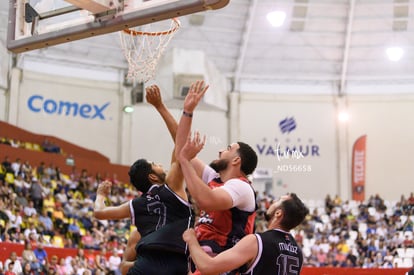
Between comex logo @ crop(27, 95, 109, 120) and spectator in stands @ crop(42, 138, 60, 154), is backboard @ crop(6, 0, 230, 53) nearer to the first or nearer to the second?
spectator in stands @ crop(42, 138, 60, 154)

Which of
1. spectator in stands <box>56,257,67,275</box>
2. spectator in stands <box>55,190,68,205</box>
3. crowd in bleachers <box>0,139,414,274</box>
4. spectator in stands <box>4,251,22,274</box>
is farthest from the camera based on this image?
spectator in stands <box>55,190,68,205</box>

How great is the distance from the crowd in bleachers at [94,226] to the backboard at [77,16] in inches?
338

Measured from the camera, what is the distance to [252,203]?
4.81 metres

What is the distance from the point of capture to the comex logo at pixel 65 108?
25.8 m

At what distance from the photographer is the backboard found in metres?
6.13

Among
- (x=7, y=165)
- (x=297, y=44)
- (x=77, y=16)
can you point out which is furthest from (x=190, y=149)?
(x=297, y=44)

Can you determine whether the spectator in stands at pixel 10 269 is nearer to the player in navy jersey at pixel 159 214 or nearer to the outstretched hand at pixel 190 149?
the player in navy jersey at pixel 159 214

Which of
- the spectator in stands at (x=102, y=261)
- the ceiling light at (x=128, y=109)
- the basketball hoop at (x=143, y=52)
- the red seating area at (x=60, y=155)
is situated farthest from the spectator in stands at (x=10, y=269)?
the ceiling light at (x=128, y=109)

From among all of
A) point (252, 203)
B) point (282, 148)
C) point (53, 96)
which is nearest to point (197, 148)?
point (252, 203)

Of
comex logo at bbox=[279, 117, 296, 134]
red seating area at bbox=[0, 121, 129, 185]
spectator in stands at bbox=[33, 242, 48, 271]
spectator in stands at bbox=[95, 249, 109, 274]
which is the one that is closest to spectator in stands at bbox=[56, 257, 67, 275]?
spectator in stands at bbox=[33, 242, 48, 271]

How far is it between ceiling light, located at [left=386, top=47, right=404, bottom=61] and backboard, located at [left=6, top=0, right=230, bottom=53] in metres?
22.9

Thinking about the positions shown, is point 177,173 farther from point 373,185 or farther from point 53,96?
point 373,185

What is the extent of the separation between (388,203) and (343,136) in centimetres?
359

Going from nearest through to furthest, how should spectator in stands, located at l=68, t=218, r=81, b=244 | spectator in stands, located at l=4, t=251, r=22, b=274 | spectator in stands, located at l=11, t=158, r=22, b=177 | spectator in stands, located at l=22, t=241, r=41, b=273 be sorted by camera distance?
spectator in stands, located at l=4, t=251, r=22, b=274 → spectator in stands, located at l=22, t=241, r=41, b=273 → spectator in stands, located at l=68, t=218, r=81, b=244 → spectator in stands, located at l=11, t=158, r=22, b=177
